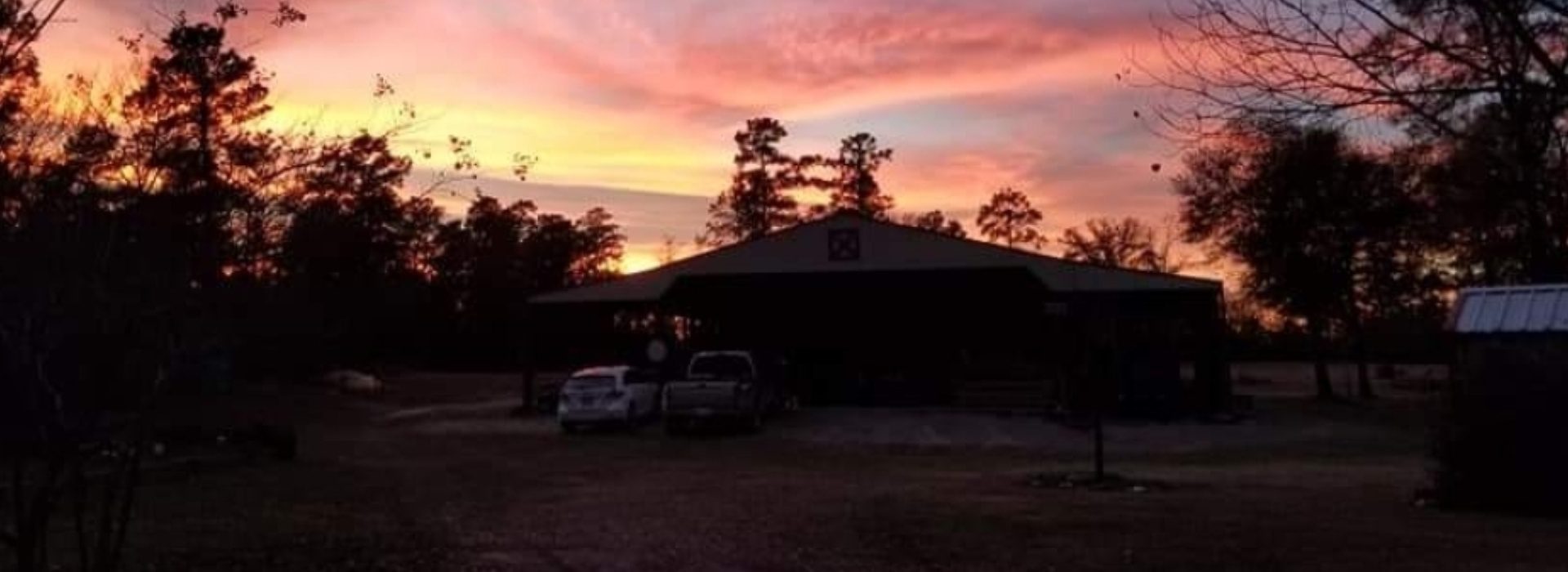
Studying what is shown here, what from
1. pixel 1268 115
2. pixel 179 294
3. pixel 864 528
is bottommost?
pixel 864 528

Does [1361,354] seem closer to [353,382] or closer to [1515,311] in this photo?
[1515,311]

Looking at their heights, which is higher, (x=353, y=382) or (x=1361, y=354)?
(x=1361, y=354)

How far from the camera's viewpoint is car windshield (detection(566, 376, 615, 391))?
1342 inches

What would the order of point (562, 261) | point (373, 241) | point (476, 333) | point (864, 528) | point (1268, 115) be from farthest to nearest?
point (562, 261) → point (476, 333) → point (373, 241) → point (864, 528) → point (1268, 115)

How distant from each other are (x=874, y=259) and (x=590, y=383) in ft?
30.8

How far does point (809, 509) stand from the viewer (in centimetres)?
1686

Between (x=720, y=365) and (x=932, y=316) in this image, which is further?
(x=932, y=316)

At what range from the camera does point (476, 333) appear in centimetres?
7738

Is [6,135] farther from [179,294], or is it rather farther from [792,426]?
[792,426]

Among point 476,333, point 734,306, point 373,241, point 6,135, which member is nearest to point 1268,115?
point 6,135

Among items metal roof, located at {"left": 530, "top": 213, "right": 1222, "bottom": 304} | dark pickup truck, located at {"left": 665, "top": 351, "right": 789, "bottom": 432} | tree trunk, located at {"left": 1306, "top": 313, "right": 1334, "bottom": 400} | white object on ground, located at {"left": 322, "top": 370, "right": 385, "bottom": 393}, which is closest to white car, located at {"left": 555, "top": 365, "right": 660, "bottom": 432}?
dark pickup truck, located at {"left": 665, "top": 351, "right": 789, "bottom": 432}

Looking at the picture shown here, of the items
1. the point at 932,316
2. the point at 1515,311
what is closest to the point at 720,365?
the point at 932,316

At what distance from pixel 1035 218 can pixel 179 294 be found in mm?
83508

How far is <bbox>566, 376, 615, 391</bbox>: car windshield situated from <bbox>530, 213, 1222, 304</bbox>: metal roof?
6.02m
